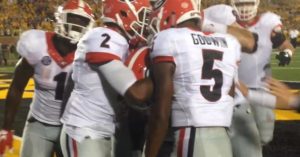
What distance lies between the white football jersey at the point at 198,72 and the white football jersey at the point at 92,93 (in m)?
0.33

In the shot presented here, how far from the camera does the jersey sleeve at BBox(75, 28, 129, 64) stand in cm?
271

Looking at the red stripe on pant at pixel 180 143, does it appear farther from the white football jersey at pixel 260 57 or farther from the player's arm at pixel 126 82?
the white football jersey at pixel 260 57

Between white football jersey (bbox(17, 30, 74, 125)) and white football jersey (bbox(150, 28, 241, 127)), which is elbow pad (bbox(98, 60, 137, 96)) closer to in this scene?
white football jersey (bbox(150, 28, 241, 127))

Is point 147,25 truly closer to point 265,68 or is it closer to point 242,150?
point 242,150

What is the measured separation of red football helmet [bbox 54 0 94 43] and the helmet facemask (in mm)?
1129

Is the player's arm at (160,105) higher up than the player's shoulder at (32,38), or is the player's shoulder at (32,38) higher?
the player's shoulder at (32,38)

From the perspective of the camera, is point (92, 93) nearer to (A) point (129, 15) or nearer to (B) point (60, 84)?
(A) point (129, 15)

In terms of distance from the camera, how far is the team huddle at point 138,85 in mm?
2549

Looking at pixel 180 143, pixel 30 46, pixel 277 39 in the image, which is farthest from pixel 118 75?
pixel 277 39

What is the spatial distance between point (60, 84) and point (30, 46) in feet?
0.92

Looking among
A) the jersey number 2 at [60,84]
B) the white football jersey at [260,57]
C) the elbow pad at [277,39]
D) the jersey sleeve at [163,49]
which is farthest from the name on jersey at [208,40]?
the elbow pad at [277,39]

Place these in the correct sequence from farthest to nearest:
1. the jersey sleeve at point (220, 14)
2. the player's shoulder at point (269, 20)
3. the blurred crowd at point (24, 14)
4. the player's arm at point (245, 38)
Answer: the blurred crowd at point (24, 14)
the player's shoulder at point (269, 20)
the jersey sleeve at point (220, 14)
the player's arm at point (245, 38)

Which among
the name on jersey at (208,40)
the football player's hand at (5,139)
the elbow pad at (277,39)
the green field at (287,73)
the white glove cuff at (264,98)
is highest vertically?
the name on jersey at (208,40)

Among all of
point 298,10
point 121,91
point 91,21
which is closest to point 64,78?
point 91,21
